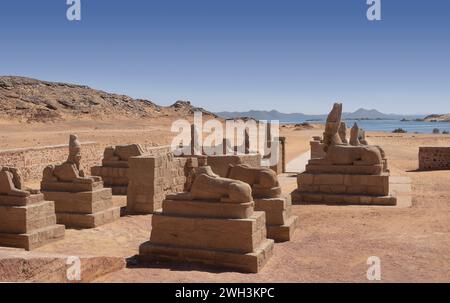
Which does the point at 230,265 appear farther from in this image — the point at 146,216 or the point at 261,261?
the point at 146,216

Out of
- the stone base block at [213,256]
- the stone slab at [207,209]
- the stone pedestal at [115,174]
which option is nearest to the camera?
the stone base block at [213,256]

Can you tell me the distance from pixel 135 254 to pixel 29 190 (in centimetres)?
285

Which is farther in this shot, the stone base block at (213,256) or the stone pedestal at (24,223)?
the stone pedestal at (24,223)

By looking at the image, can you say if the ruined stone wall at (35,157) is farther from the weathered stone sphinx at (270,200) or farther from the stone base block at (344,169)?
the weathered stone sphinx at (270,200)

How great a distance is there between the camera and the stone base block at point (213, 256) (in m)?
7.44

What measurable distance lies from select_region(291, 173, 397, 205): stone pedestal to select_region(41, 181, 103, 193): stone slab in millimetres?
5586

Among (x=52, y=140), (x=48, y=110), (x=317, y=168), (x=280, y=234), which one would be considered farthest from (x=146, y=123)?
(x=280, y=234)

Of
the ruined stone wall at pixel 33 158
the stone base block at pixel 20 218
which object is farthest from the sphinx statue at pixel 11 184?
the ruined stone wall at pixel 33 158

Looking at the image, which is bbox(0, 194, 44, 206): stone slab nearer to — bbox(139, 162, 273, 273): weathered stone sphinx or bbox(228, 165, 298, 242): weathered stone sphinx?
bbox(139, 162, 273, 273): weathered stone sphinx

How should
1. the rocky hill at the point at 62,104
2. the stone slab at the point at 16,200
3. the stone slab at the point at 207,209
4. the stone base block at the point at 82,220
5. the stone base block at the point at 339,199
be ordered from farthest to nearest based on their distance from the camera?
the rocky hill at the point at 62,104, the stone base block at the point at 339,199, the stone base block at the point at 82,220, the stone slab at the point at 16,200, the stone slab at the point at 207,209

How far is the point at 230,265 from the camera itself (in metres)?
7.52

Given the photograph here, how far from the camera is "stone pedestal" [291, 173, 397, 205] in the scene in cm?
1309

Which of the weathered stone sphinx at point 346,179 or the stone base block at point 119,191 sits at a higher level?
the weathered stone sphinx at point 346,179

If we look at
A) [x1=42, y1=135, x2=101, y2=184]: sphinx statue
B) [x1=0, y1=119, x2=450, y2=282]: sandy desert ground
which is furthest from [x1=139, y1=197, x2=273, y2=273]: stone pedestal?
[x1=42, y1=135, x2=101, y2=184]: sphinx statue
